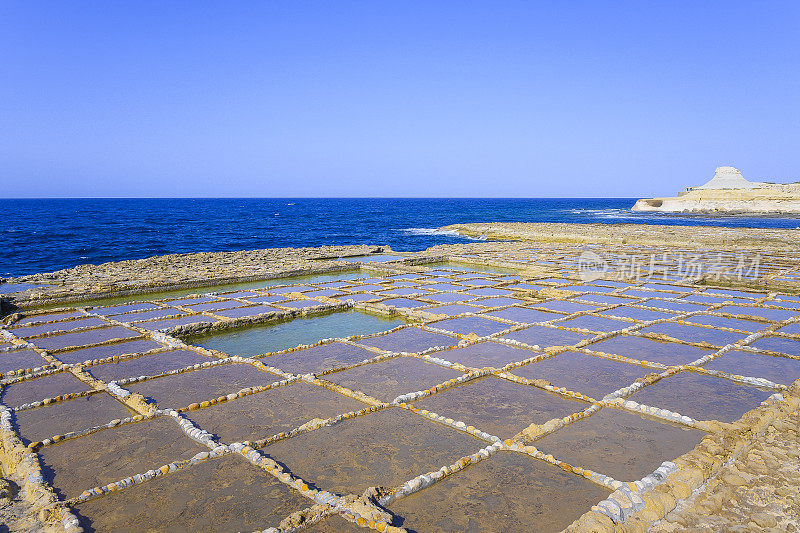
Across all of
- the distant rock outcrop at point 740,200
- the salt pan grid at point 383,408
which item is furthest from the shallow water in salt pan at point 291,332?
the distant rock outcrop at point 740,200

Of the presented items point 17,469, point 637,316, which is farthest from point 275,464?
point 637,316

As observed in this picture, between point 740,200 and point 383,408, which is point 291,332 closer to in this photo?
point 383,408

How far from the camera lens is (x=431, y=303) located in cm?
1047

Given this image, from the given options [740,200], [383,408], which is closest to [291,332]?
[383,408]

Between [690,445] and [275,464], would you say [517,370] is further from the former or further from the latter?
[275,464]

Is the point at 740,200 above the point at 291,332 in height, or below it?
above

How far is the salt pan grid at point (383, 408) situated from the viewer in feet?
11.4

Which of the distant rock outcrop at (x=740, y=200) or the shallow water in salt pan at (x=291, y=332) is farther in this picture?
the distant rock outcrop at (x=740, y=200)

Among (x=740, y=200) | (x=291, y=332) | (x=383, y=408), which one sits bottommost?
(x=291, y=332)

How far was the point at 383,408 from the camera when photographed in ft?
16.7

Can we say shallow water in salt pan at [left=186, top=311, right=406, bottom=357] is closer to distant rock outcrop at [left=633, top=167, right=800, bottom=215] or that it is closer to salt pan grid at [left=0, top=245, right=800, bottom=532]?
salt pan grid at [left=0, top=245, right=800, bottom=532]

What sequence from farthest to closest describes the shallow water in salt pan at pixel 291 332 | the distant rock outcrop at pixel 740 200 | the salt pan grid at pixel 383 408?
the distant rock outcrop at pixel 740 200, the shallow water in salt pan at pixel 291 332, the salt pan grid at pixel 383 408

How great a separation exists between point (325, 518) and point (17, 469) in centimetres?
265

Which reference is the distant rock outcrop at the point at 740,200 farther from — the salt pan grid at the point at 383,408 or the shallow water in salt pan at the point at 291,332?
the shallow water in salt pan at the point at 291,332
